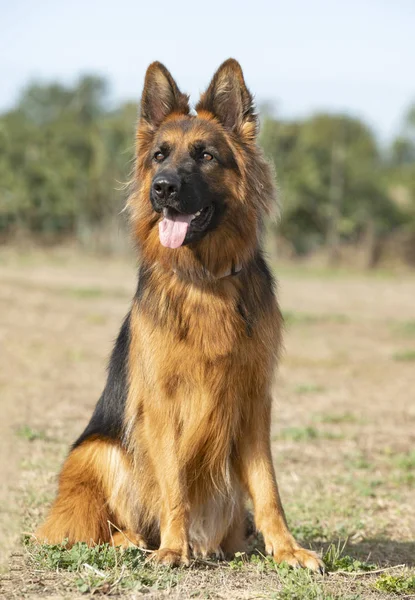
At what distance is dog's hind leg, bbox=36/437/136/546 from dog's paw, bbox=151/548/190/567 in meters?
0.45

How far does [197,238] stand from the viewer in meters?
4.90

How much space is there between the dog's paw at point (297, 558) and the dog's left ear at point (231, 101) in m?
2.62

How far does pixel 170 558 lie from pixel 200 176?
2.30 m

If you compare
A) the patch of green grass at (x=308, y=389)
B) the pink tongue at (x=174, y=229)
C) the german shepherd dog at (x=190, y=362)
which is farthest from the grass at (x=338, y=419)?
the pink tongue at (x=174, y=229)

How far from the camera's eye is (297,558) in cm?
460

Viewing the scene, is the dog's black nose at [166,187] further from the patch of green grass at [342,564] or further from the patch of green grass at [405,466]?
the patch of green grass at [405,466]

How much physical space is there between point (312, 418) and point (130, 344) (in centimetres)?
555

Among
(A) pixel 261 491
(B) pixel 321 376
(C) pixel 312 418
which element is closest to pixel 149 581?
(A) pixel 261 491

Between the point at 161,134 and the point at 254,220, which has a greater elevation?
the point at 161,134

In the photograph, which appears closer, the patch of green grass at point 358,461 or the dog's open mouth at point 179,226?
the dog's open mouth at point 179,226

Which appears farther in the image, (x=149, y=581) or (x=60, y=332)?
(x=60, y=332)

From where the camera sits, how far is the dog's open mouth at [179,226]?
191 inches

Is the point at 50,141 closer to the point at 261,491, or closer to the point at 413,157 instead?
the point at 413,157

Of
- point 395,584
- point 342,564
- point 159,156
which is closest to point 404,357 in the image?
point 342,564
